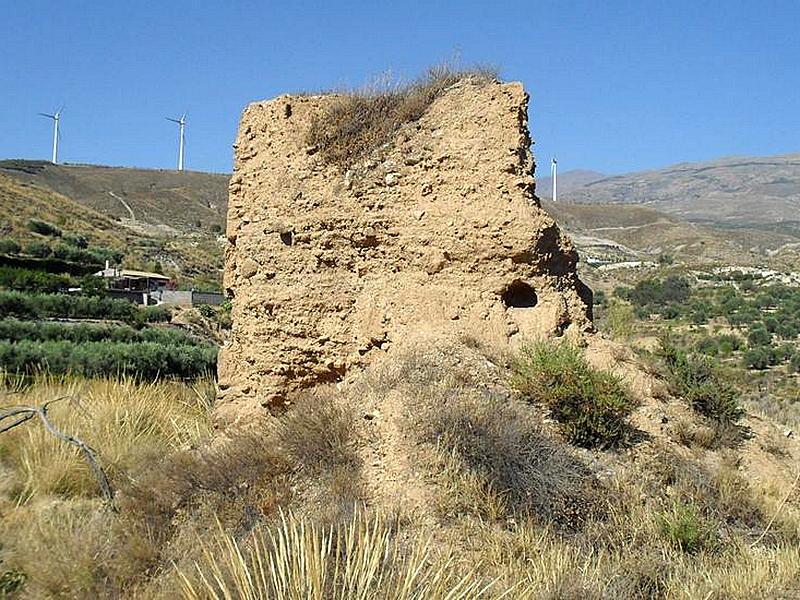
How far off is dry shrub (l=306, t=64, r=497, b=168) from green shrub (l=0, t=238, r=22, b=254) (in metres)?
35.2

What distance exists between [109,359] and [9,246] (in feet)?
81.8

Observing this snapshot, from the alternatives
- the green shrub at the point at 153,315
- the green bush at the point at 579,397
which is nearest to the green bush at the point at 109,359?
the green bush at the point at 579,397

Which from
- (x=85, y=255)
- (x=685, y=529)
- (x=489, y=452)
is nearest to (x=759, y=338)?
(x=685, y=529)

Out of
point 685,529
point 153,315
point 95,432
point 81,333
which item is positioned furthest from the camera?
point 153,315

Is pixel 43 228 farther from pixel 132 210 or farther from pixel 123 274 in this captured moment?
pixel 132 210

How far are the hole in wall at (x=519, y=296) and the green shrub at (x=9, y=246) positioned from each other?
120 feet

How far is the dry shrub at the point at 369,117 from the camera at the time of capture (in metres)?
7.43

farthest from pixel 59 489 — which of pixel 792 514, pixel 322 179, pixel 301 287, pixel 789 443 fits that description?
pixel 789 443

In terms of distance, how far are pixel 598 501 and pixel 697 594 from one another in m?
0.98

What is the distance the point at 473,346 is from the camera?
645 cm

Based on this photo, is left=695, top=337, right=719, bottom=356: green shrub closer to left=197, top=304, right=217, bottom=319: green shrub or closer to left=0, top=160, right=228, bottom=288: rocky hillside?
left=197, top=304, right=217, bottom=319: green shrub

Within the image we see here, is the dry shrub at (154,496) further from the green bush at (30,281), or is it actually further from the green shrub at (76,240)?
the green shrub at (76,240)

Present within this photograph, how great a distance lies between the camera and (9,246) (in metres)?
38.4

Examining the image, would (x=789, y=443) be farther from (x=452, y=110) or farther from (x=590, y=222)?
(x=590, y=222)
